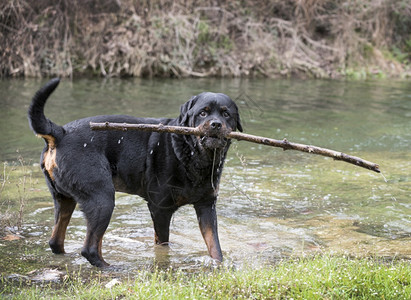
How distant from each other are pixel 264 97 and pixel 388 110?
11.7ft

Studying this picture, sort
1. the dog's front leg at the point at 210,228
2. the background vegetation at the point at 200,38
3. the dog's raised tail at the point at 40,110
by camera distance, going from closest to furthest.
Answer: the dog's raised tail at the point at 40,110
the dog's front leg at the point at 210,228
the background vegetation at the point at 200,38

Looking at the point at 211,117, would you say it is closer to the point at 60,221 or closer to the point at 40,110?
the point at 40,110

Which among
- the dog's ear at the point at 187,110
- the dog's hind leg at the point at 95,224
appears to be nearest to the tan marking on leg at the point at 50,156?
the dog's hind leg at the point at 95,224

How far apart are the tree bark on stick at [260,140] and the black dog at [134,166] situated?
→ 19 cm

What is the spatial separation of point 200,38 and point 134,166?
15929 mm

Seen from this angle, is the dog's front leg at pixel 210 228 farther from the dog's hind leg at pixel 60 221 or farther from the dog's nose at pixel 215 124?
the dog's hind leg at pixel 60 221

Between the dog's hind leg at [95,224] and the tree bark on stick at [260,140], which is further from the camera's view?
the dog's hind leg at [95,224]

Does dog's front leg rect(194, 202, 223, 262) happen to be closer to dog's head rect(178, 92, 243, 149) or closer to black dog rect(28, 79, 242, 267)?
black dog rect(28, 79, 242, 267)

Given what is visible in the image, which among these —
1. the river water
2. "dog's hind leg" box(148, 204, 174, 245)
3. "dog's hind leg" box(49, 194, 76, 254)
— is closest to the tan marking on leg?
"dog's hind leg" box(49, 194, 76, 254)

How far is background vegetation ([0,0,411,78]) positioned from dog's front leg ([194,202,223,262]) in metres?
14.6

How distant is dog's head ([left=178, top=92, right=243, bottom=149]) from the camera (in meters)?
4.92

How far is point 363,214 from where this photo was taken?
6633 millimetres

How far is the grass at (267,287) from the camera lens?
3779mm

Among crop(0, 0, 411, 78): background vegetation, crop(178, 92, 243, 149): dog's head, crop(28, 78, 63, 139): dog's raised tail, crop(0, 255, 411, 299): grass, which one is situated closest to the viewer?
crop(0, 255, 411, 299): grass
